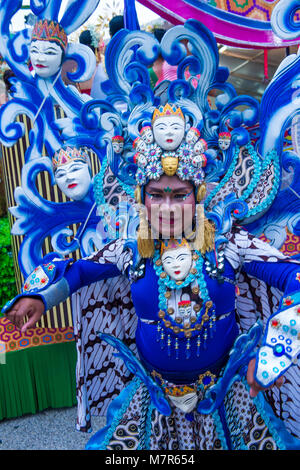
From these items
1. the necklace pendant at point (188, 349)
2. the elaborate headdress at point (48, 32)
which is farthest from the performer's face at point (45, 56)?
the necklace pendant at point (188, 349)

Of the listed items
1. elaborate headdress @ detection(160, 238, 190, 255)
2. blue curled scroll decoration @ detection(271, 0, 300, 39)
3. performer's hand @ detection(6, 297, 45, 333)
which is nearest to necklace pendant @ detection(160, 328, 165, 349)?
elaborate headdress @ detection(160, 238, 190, 255)

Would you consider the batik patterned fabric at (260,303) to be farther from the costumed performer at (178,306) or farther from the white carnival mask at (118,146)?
the white carnival mask at (118,146)

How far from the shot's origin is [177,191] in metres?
1.32

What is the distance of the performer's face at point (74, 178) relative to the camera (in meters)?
1.69

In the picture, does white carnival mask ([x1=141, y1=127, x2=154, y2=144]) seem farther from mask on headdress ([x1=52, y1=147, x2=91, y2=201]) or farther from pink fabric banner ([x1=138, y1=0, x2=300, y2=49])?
pink fabric banner ([x1=138, y1=0, x2=300, y2=49])

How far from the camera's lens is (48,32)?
168cm

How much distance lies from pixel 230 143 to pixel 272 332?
2.37 ft

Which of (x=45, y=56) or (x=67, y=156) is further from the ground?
(x=45, y=56)

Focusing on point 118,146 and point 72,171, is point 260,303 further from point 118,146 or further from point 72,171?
point 72,171

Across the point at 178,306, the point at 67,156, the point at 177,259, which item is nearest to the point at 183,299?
the point at 178,306

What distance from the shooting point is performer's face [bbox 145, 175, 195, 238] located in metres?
1.32

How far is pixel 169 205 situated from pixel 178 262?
19 centimetres

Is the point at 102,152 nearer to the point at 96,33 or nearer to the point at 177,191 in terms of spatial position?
the point at 177,191
